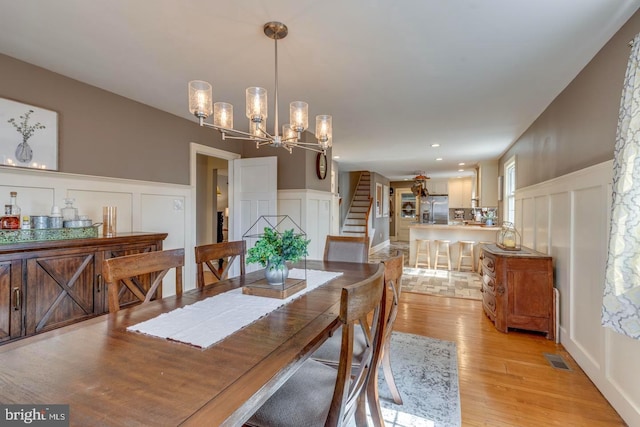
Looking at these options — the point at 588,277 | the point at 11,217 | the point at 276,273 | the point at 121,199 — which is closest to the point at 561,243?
the point at 588,277

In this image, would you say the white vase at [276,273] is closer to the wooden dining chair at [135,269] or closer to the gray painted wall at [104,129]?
the wooden dining chair at [135,269]

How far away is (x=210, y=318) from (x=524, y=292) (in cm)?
291

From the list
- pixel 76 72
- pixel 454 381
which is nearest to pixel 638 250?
pixel 454 381

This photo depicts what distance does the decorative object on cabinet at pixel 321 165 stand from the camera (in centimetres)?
446

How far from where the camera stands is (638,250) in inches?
53.6

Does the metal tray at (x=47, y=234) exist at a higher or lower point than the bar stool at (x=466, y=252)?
higher

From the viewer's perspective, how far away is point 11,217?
200cm

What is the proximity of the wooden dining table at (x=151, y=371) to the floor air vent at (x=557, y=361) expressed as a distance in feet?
7.21

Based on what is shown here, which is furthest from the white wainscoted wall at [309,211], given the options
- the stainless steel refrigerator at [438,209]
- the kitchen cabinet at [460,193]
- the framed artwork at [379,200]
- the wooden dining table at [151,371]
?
the kitchen cabinet at [460,193]

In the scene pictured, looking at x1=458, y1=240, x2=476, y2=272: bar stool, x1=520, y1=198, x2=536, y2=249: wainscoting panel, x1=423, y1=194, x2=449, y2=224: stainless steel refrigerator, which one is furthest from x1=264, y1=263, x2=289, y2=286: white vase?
x1=423, y1=194, x2=449, y2=224: stainless steel refrigerator

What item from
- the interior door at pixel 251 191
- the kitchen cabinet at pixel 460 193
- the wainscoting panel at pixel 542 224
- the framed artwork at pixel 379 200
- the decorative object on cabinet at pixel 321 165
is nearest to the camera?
the wainscoting panel at pixel 542 224

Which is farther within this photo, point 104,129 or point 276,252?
point 104,129

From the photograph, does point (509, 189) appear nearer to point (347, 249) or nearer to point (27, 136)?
point (347, 249)

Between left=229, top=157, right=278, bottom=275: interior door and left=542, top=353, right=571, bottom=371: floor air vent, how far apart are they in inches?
126
